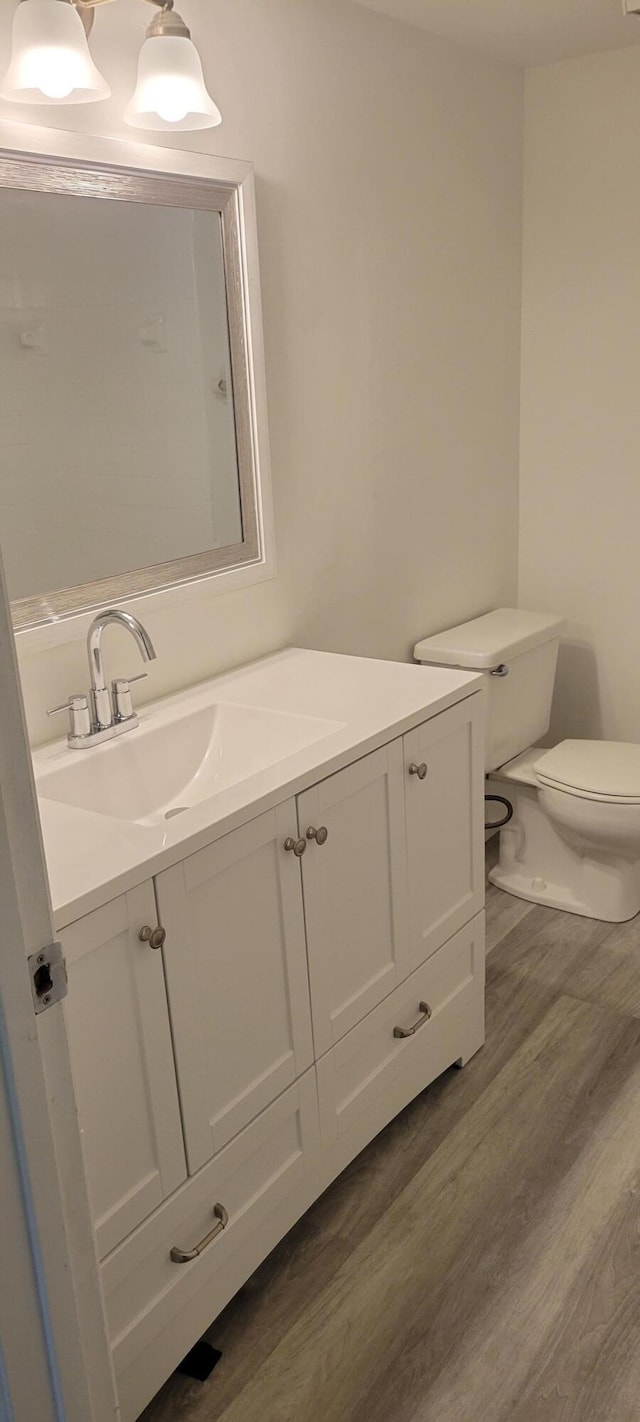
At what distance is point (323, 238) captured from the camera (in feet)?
7.68

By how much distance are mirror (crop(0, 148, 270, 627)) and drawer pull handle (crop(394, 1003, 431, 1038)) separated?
93cm

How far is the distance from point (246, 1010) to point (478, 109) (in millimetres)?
2327

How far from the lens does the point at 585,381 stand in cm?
313

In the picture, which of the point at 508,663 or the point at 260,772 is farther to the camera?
the point at 508,663

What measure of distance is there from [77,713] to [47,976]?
87 cm

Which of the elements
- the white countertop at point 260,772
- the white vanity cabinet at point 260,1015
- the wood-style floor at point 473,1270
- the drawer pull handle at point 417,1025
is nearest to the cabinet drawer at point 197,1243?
the white vanity cabinet at point 260,1015

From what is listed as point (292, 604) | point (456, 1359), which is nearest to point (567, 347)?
point (292, 604)

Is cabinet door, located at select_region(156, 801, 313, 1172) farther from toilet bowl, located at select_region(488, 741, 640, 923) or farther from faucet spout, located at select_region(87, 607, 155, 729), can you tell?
toilet bowl, located at select_region(488, 741, 640, 923)

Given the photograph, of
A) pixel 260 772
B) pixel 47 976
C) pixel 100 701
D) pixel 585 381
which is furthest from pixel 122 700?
pixel 585 381

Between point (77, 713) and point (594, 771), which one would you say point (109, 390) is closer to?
point (77, 713)

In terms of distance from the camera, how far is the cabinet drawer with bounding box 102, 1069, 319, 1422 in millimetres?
1498

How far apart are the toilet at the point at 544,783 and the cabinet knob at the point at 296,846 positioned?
1.17 metres

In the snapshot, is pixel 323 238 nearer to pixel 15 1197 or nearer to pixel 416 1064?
pixel 416 1064

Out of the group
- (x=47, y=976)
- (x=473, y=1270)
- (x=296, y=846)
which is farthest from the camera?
(x=473, y=1270)
